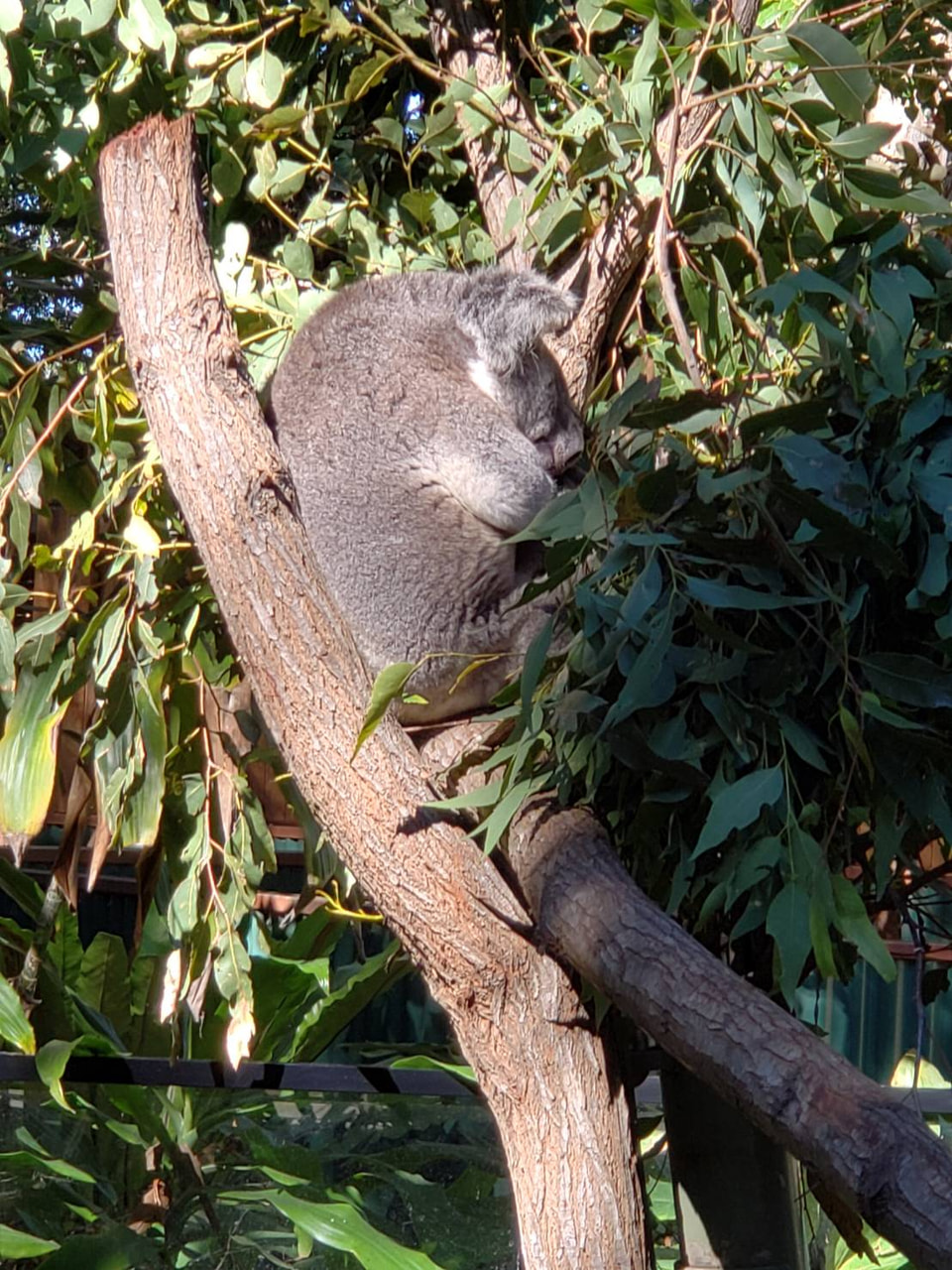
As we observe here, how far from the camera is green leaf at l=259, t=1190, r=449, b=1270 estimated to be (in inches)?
96.4

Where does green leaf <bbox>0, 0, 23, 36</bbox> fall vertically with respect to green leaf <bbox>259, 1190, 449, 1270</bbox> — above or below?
above

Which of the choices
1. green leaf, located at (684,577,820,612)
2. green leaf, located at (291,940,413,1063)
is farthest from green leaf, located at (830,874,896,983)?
green leaf, located at (291,940,413,1063)

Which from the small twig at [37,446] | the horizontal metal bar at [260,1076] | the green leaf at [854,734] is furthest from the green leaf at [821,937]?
the small twig at [37,446]

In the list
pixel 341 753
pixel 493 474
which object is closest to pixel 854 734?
pixel 341 753

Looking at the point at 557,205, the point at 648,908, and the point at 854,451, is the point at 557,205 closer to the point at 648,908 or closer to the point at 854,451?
the point at 854,451

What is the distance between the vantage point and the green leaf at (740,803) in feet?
4.08

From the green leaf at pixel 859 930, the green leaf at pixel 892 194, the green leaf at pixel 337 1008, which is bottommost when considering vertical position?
the green leaf at pixel 337 1008

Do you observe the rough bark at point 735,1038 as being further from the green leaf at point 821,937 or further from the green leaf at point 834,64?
the green leaf at point 834,64

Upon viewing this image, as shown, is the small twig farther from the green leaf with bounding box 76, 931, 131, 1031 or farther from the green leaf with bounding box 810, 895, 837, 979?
the green leaf with bounding box 76, 931, 131, 1031

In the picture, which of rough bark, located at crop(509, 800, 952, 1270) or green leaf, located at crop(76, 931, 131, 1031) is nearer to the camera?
rough bark, located at crop(509, 800, 952, 1270)

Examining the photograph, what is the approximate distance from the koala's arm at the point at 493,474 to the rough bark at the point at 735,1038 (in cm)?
66

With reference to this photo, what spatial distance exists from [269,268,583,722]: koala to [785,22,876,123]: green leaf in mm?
533

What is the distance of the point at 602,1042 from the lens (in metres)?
1.52

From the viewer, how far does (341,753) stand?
1.58m
